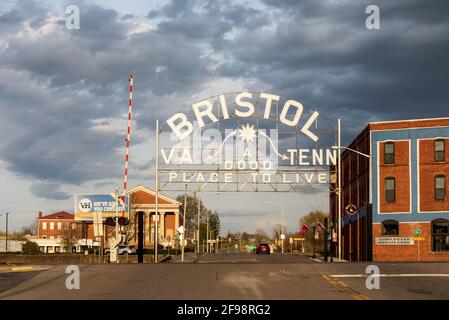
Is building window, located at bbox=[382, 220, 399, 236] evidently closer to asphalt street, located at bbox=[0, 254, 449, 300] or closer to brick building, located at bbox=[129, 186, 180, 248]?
asphalt street, located at bbox=[0, 254, 449, 300]

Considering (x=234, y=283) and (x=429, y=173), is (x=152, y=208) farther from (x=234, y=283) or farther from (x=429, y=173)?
(x=234, y=283)

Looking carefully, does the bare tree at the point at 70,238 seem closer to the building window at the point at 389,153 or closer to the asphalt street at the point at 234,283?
the building window at the point at 389,153

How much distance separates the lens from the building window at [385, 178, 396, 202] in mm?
54838

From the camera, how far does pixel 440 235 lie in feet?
176

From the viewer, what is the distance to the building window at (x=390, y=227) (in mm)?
54463

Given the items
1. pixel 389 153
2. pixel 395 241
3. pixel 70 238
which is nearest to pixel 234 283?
pixel 395 241

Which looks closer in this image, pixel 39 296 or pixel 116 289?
pixel 39 296

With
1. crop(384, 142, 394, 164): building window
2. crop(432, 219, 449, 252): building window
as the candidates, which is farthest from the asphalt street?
crop(384, 142, 394, 164): building window

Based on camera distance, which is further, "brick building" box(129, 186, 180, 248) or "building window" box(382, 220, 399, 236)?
Answer: "brick building" box(129, 186, 180, 248)

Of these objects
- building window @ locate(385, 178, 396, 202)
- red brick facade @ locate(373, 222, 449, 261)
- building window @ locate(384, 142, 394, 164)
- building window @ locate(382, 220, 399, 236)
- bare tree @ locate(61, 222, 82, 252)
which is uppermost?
building window @ locate(384, 142, 394, 164)
